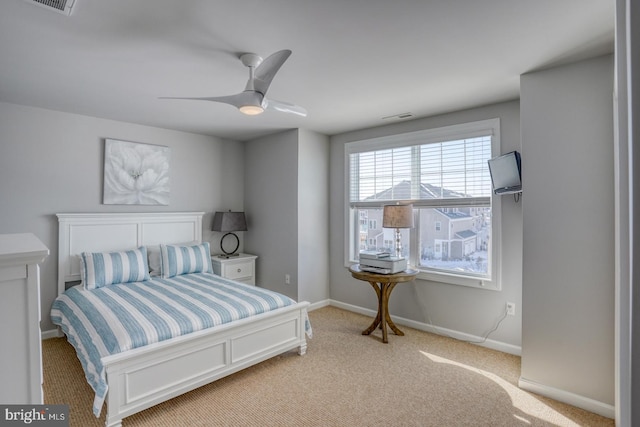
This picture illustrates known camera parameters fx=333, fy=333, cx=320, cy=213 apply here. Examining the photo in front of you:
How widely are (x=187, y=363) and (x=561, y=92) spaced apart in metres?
3.27

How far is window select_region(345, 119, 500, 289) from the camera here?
3322mm

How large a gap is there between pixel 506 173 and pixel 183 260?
348cm

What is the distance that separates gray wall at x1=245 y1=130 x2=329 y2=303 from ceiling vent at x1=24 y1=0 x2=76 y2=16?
9.05 ft

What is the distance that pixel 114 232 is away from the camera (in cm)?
382

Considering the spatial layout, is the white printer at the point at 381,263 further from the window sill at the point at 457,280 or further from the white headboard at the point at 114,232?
the white headboard at the point at 114,232

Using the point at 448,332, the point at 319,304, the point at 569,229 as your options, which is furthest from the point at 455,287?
the point at 319,304

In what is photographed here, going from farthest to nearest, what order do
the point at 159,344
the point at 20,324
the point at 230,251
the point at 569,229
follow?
the point at 230,251 → the point at 569,229 → the point at 159,344 → the point at 20,324

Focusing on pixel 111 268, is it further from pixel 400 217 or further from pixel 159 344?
pixel 400 217

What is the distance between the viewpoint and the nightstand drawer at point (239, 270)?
4.45m

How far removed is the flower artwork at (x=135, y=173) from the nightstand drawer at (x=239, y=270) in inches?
46.6

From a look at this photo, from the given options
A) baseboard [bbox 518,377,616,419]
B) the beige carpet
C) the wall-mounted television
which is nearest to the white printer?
the beige carpet

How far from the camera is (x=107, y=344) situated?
2.16 meters

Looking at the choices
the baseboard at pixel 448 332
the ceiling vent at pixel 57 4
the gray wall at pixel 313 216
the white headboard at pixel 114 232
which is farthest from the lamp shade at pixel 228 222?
the ceiling vent at pixel 57 4

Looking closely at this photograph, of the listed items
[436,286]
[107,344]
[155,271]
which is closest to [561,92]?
[436,286]
